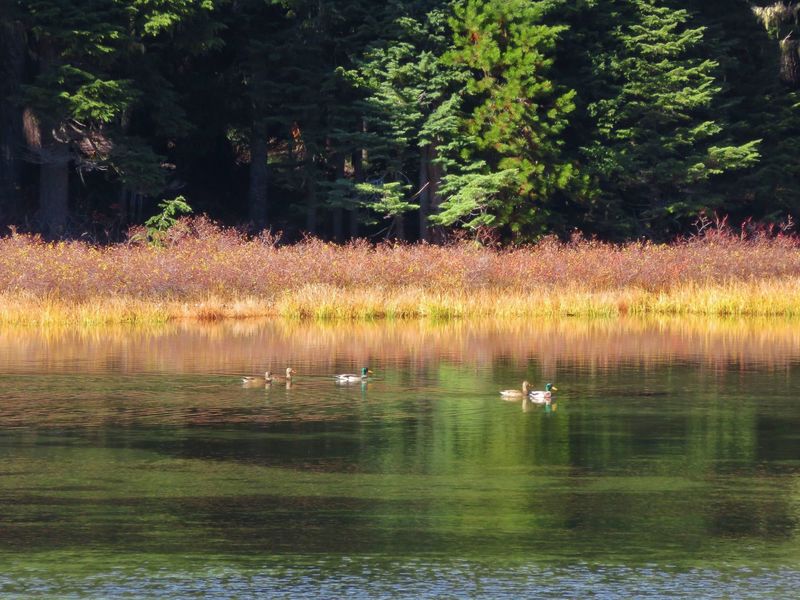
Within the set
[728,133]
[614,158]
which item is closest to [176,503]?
[614,158]

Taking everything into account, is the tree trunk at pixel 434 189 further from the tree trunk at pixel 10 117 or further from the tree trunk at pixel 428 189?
the tree trunk at pixel 10 117

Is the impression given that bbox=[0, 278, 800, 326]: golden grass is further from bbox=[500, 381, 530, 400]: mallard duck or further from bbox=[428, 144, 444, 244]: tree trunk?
bbox=[500, 381, 530, 400]: mallard duck

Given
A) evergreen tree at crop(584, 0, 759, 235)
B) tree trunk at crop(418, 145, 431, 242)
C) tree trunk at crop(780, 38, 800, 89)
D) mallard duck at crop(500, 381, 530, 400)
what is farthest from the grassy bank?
tree trunk at crop(780, 38, 800, 89)

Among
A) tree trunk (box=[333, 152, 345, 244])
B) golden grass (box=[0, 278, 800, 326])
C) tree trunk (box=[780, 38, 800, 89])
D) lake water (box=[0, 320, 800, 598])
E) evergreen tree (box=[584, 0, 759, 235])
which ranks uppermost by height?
tree trunk (box=[780, 38, 800, 89])

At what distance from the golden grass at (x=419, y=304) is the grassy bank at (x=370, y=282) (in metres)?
0.03

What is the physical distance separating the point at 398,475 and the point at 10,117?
34.6 meters

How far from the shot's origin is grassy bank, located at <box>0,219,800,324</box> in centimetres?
3428

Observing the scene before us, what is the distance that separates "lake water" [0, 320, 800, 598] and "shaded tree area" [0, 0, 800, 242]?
63.3ft

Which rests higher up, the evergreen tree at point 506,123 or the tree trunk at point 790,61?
the tree trunk at point 790,61

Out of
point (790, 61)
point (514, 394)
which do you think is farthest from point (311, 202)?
point (514, 394)

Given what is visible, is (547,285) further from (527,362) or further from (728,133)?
(728,133)

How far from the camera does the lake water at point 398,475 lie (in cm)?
1073

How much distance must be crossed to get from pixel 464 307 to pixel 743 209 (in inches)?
958

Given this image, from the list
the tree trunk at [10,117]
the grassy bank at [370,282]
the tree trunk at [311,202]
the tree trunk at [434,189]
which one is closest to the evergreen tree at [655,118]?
the tree trunk at [434,189]
